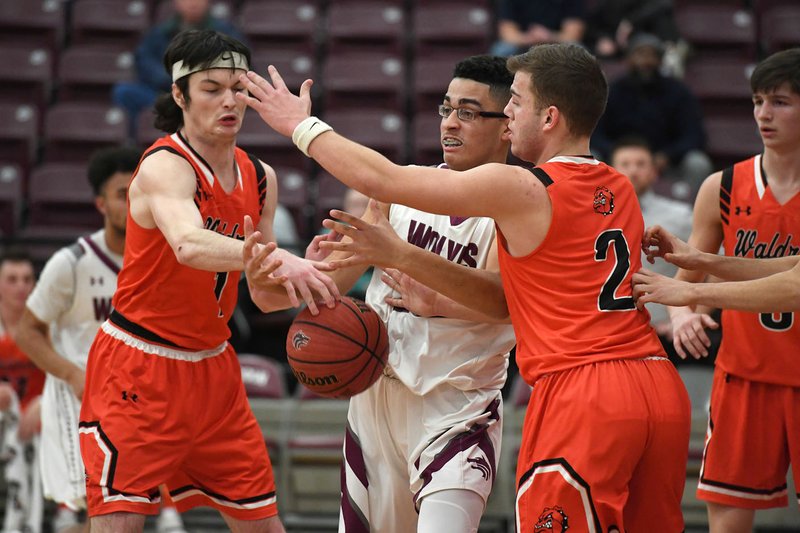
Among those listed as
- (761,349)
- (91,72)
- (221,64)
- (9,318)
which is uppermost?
(91,72)

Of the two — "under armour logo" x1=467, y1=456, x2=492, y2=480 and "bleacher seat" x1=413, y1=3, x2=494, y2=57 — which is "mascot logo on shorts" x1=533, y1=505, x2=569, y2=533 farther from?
"bleacher seat" x1=413, y1=3, x2=494, y2=57

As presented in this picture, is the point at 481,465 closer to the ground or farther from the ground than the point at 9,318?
farther from the ground

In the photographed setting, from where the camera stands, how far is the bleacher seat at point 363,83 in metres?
10.8

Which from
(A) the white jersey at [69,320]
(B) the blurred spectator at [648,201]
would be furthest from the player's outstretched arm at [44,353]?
(B) the blurred spectator at [648,201]

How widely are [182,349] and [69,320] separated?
1.94 metres

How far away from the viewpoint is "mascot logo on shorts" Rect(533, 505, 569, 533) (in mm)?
3689

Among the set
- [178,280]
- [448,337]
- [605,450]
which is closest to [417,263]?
[448,337]

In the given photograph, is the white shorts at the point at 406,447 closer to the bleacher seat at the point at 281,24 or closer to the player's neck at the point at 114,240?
the player's neck at the point at 114,240

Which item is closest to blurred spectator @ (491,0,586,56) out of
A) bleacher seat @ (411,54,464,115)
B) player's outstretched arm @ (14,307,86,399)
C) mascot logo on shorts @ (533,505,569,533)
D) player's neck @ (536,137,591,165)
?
bleacher seat @ (411,54,464,115)

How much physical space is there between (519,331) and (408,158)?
631cm

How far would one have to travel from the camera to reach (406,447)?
4.57 meters

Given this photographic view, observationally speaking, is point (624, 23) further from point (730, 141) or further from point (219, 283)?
point (219, 283)

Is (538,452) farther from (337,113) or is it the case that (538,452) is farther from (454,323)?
(337,113)

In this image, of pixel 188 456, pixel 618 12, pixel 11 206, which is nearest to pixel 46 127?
pixel 11 206
